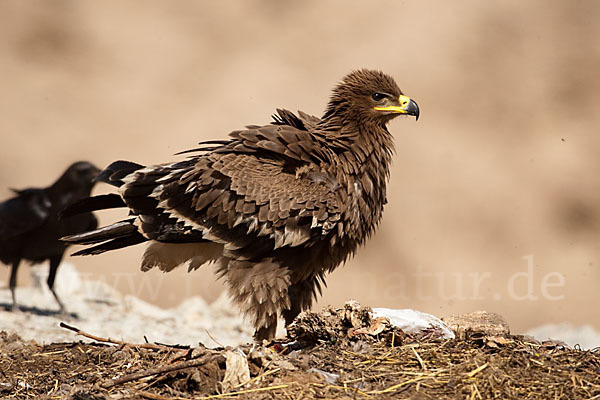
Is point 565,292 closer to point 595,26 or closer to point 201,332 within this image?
Answer: point 595,26

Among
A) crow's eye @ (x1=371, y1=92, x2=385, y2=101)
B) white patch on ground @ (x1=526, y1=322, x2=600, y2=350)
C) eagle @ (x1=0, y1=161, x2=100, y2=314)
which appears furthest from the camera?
eagle @ (x1=0, y1=161, x2=100, y2=314)

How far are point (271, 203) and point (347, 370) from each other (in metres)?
1.49

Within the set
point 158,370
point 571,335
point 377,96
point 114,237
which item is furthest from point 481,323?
point 571,335

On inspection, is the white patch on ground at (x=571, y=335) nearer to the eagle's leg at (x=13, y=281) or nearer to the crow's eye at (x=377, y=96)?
the crow's eye at (x=377, y=96)

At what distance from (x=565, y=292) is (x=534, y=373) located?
733cm

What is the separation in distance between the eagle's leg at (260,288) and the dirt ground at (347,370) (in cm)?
60

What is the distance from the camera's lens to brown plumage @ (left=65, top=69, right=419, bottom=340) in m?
4.74

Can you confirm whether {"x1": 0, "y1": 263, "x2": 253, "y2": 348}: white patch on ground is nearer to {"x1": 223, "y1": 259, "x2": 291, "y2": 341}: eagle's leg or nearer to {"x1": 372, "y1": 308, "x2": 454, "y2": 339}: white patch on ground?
{"x1": 223, "y1": 259, "x2": 291, "y2": 341}: eagle's leg

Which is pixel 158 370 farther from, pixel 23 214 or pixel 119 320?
pixel 23 214

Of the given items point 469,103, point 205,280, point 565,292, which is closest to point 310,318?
point 205,280

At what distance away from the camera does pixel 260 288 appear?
15.7 ft

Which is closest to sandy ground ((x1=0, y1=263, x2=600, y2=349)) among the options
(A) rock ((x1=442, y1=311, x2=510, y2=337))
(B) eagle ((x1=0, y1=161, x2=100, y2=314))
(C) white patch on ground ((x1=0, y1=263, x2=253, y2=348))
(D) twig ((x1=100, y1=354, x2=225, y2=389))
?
(C) white patch on ground ((x1=0, y1=263, x2=253, y2=348))

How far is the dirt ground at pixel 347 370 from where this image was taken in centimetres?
321

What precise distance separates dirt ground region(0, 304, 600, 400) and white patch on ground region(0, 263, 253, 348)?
260 cm
